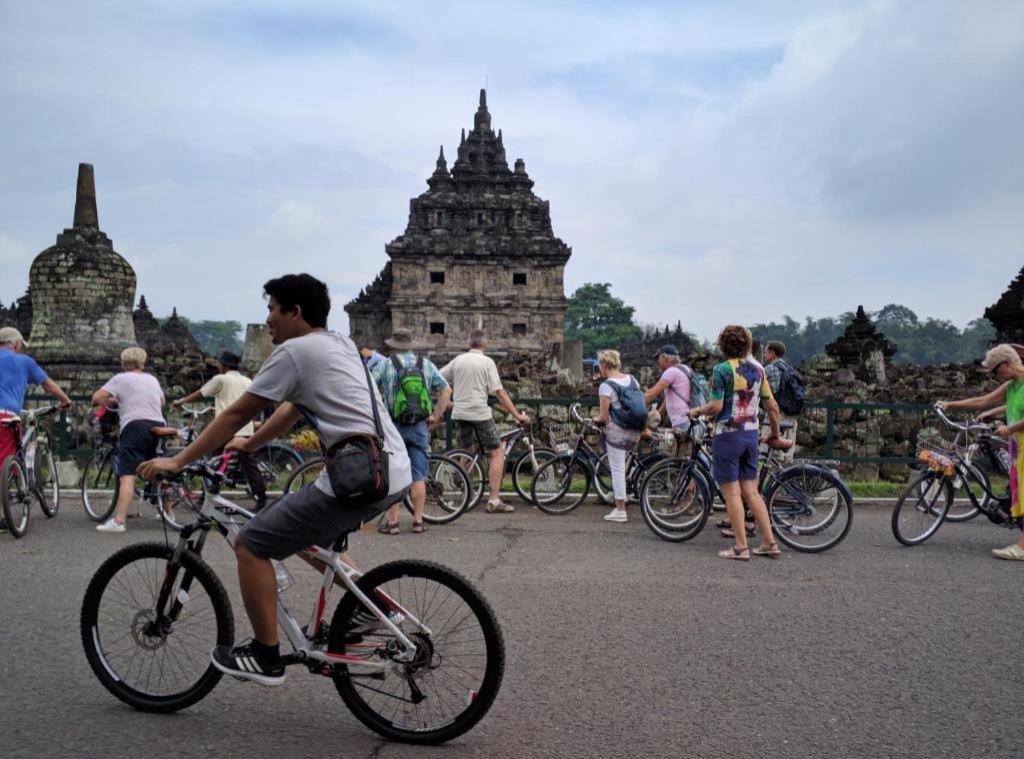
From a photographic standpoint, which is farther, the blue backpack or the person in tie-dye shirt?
the blue backpack

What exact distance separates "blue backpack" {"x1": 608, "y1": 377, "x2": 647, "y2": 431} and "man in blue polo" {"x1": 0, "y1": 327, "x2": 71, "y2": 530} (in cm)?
532

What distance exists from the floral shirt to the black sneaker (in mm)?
4456

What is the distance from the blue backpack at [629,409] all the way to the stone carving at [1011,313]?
1697 cm

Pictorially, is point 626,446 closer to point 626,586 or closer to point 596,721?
point 626,586

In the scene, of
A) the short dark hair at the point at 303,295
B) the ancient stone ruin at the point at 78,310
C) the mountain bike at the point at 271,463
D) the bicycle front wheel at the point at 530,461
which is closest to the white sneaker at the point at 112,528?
the mountain bike at the point at 271,463

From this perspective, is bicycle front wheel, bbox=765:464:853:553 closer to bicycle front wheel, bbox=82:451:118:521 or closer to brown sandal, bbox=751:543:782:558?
brown sandal, bbox=751:543:782:558

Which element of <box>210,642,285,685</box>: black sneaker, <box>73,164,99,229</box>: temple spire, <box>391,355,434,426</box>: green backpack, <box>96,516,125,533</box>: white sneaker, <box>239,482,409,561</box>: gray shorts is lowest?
<box>96,516,125,533</box>: white sneaker

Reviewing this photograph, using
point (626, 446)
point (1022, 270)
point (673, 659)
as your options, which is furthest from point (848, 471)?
point (1022, 270)

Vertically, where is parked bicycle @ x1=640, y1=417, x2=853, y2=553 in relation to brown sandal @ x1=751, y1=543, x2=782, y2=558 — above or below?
above

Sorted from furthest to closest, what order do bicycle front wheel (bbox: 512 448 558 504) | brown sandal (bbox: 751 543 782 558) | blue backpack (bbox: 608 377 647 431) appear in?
bicycle front wheel (bbox: 512 448 558 504) < blue backpack (bbox: 608 377 647 431) < brown sandal (bbox: 751 543 782 558)

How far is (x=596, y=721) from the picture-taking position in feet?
12.3

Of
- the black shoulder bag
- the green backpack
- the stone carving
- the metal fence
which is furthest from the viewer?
the stone carving

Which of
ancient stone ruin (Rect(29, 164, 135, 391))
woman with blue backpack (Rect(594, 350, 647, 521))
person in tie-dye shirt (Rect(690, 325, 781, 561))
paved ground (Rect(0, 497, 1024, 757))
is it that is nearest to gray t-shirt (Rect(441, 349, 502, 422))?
woman with blue backpack (Rect(594, 350, 647, 521))

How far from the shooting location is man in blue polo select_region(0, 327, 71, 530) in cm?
764
